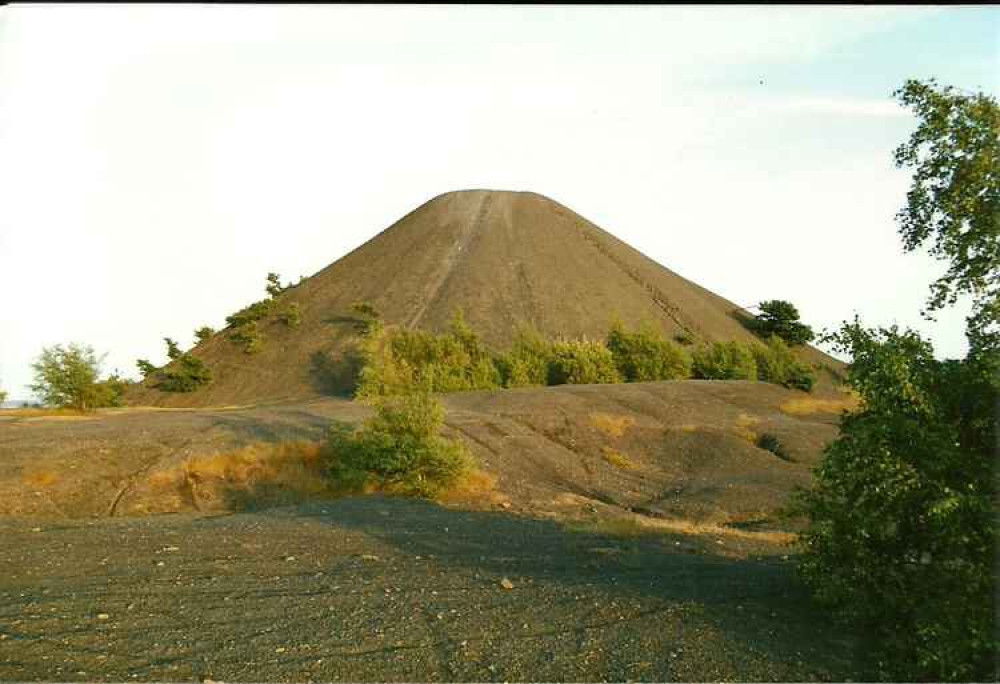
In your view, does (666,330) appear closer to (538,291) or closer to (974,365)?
(538,291)

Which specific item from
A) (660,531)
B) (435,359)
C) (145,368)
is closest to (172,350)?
(145,368)

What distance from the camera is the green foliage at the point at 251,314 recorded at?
81.1 m

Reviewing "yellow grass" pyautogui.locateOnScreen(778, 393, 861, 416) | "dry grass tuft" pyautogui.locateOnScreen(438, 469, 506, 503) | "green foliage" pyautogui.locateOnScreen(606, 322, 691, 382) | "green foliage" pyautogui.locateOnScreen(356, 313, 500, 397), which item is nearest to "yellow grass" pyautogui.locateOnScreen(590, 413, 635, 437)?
"dry grass tuft" pyautogui.locateOnScreen(438, 469, 506, 503)

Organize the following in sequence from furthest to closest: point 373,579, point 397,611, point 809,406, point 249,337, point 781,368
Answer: point 249,337 → point 781,368 → point 809,406 → point 373,579 → point 397,611

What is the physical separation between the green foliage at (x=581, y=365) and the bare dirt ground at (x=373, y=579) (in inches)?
886

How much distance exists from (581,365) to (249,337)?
123ft

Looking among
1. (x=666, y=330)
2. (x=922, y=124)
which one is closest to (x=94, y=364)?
(x=922, y=124)

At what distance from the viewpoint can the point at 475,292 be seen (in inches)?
3086

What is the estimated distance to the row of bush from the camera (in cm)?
5066

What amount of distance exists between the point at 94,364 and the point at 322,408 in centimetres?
1518

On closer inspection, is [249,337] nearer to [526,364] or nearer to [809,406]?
[526,364]

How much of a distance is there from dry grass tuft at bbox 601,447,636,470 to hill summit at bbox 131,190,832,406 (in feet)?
113

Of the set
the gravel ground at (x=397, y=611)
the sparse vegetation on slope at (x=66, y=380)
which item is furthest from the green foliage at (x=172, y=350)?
the gravel ground at (x=397, y=611)

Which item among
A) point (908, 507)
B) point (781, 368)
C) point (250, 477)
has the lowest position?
point (250, 477)
